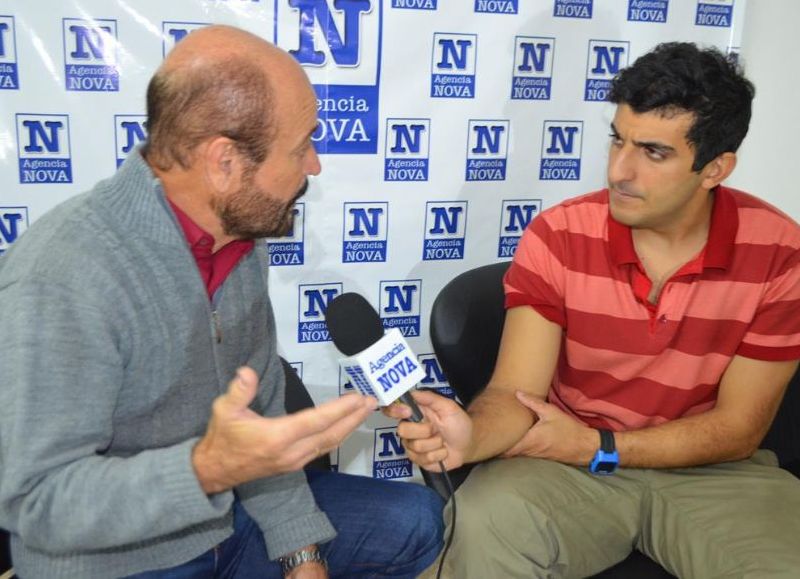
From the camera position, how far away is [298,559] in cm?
154

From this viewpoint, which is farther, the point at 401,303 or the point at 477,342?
the point at 401,303

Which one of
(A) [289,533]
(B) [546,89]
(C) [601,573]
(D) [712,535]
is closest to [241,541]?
(A) [289,533]

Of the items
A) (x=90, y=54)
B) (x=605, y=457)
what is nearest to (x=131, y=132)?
(x=90, y=54)

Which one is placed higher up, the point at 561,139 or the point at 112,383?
the point at 561,139

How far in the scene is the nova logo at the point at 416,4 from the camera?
230cm

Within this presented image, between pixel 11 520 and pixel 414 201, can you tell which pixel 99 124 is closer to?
pixel 414 201

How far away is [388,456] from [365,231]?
2.64ft

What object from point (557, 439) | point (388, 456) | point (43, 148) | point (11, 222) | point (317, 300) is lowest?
point (388, 456)

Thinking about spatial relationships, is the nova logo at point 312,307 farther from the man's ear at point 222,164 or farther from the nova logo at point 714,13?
the nova logo at point 714,13

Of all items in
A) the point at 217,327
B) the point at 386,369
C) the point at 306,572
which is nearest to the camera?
the point at 386,369

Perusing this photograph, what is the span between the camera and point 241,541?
1590 mm

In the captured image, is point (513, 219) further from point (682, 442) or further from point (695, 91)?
point (682, 442)

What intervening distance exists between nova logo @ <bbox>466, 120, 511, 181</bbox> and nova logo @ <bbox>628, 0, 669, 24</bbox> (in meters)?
0.57

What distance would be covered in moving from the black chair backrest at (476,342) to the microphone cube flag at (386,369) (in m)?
0.67
